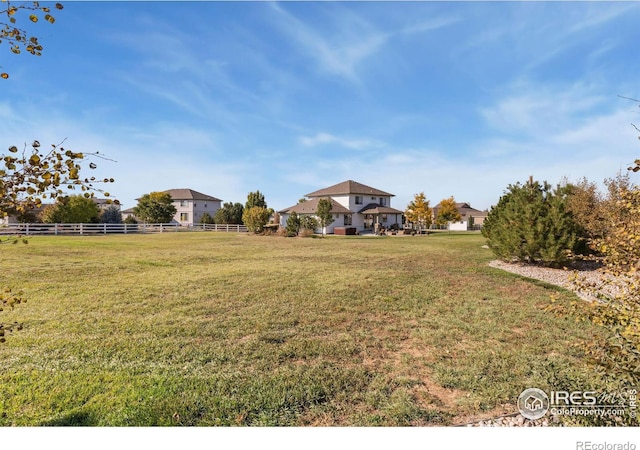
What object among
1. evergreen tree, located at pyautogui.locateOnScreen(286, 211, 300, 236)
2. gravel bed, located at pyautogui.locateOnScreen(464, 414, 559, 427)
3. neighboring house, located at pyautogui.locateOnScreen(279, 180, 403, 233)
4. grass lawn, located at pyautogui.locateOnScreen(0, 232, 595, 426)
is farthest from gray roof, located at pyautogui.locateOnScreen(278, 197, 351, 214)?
gravel bed, located at pyautogui.locateOnScreen(464, 414, 559, 427)

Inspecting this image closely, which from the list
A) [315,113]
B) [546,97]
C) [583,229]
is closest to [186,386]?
[546,97]

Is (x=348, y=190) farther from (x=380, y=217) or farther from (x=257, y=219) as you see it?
(x=257, y=219)

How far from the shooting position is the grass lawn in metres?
3.52

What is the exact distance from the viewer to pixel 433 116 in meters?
11.0

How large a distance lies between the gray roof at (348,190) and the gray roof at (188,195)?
23348mm

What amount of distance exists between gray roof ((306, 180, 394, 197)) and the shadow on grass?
142 ft

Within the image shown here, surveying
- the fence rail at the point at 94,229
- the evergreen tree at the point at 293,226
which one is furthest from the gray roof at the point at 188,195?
the evergreen tree at the point at 293,226

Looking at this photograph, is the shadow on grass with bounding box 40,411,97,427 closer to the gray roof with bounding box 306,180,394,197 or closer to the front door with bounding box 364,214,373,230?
the gray roof with bounding box 306,180,394,197

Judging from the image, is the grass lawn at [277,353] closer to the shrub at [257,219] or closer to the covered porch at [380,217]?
the shrub at [257,219]

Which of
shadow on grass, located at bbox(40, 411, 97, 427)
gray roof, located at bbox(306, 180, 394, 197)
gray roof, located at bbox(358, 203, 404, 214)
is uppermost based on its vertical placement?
gray roof, located at bbox(306, 180, 394, 197)

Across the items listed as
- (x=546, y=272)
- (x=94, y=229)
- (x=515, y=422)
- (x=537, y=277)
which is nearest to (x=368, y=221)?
(x=94, y=229)

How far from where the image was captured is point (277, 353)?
501 centimetres

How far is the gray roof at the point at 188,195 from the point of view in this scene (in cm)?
6266
